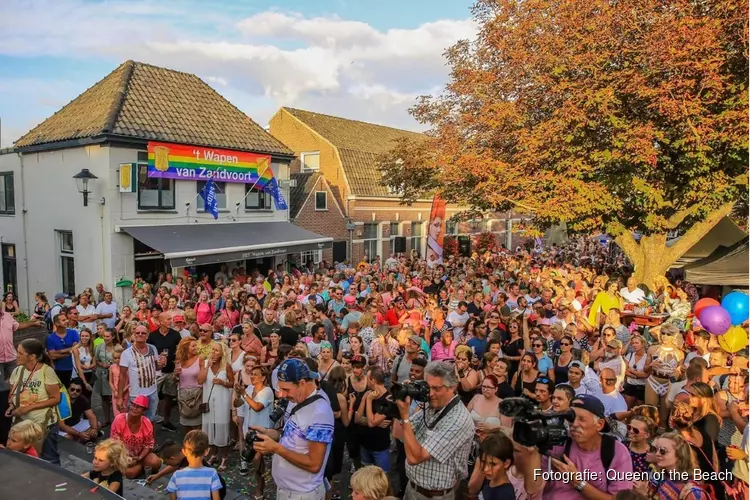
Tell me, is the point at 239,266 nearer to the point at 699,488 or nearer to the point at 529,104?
the point at 529,104

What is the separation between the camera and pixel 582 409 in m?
3.28

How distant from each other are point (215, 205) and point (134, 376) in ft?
33.7

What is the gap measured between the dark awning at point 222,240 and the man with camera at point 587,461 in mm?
11498

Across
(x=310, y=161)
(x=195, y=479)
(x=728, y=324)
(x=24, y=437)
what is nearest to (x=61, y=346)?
(x=24, y=437)

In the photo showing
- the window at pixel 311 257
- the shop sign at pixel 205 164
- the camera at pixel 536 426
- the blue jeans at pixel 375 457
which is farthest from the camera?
the window at pixel 311 257

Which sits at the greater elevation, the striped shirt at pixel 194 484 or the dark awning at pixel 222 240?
the dark awning at pixel 222 240

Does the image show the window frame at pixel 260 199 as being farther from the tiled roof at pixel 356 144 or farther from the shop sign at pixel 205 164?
the tiled roof at pixel 356 144

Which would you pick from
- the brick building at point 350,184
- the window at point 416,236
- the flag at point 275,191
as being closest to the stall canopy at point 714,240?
the brick building at point 350,184

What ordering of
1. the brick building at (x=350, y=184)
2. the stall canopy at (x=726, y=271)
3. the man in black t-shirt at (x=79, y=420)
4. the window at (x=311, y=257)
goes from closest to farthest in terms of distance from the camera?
the man in black t-shirt at (x=79, y=420)
the stall canopy at (x=726, y=271)
the window at (x=311, y=257)
the brick building at (x=350, y=184)

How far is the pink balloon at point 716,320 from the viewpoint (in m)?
7.41

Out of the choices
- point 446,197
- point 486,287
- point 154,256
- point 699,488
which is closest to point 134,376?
point 699,488

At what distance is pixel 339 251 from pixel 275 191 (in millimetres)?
5029

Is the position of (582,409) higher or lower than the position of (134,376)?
higher

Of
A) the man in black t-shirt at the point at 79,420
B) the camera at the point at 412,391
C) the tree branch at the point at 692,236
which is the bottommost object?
the man in black t-shirt at the point at 79,420
